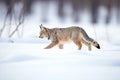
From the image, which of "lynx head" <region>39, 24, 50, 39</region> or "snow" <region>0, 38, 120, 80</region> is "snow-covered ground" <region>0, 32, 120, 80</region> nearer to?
"snow" <region>0, 38, 120, 80</region>

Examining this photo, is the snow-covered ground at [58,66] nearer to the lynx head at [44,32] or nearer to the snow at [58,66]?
the snow at [58,66]

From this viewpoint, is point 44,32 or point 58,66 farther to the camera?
point 44,32

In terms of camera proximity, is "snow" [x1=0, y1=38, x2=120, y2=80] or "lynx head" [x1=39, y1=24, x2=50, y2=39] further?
"lynx head" [x1=39, y1=24, x2=50, y2=39]

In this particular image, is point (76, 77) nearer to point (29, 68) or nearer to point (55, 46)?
point (29, 68)

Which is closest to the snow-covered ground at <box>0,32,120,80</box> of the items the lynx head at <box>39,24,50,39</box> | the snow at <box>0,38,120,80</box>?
the snow at <box>0,38,120,80</box>

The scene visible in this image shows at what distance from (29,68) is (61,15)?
13488mm

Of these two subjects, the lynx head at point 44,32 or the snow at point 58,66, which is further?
the lynx head at point 44,32

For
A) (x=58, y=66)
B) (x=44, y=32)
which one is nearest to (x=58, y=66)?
(x=58, y=66)

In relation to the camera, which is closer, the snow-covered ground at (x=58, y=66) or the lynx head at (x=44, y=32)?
the snow-covered ground at (x=58, y=66)

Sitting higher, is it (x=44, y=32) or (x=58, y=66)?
(x=44, y=32)

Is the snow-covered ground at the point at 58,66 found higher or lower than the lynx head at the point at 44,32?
lower

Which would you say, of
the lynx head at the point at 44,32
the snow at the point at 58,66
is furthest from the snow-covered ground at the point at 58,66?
the lynx head at the point at 44,32

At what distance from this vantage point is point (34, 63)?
22.1 feet

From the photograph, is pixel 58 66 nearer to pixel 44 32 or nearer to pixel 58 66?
pixel 58 66
